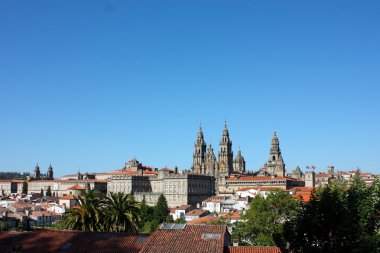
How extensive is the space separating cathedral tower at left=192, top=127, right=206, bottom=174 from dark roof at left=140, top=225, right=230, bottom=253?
130021 mm

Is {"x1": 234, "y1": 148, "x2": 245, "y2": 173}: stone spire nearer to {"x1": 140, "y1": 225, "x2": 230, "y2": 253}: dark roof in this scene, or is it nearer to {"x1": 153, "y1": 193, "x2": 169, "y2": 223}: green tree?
{"x1": 153, "y1": 193, "x2": 169, "y2": 223}: green tree

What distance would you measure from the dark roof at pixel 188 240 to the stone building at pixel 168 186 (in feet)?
328

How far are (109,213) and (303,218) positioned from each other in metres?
19.3

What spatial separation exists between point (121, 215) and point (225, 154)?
116 m

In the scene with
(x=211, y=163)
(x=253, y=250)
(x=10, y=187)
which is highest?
(x=211, y=163)

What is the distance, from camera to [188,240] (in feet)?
76.2

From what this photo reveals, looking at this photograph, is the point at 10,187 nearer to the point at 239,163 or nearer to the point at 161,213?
the point at 239,163

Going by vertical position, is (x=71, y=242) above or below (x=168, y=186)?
below

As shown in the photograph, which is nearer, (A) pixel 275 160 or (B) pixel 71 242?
(B) pixel 71 242

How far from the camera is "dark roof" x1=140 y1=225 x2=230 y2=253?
883 inches

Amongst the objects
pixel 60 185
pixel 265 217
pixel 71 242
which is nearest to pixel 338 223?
pixel 71 242

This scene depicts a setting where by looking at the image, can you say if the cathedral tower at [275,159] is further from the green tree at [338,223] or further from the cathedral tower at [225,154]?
the green tree at [338,223]

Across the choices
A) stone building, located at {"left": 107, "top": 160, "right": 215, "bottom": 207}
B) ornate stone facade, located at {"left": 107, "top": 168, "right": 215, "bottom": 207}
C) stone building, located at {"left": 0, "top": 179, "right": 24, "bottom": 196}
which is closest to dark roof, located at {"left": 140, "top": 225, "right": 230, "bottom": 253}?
stone building, located at {"left": 107, "top": 160, "right": 215, "bottom": 207}

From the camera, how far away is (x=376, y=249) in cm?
1803
